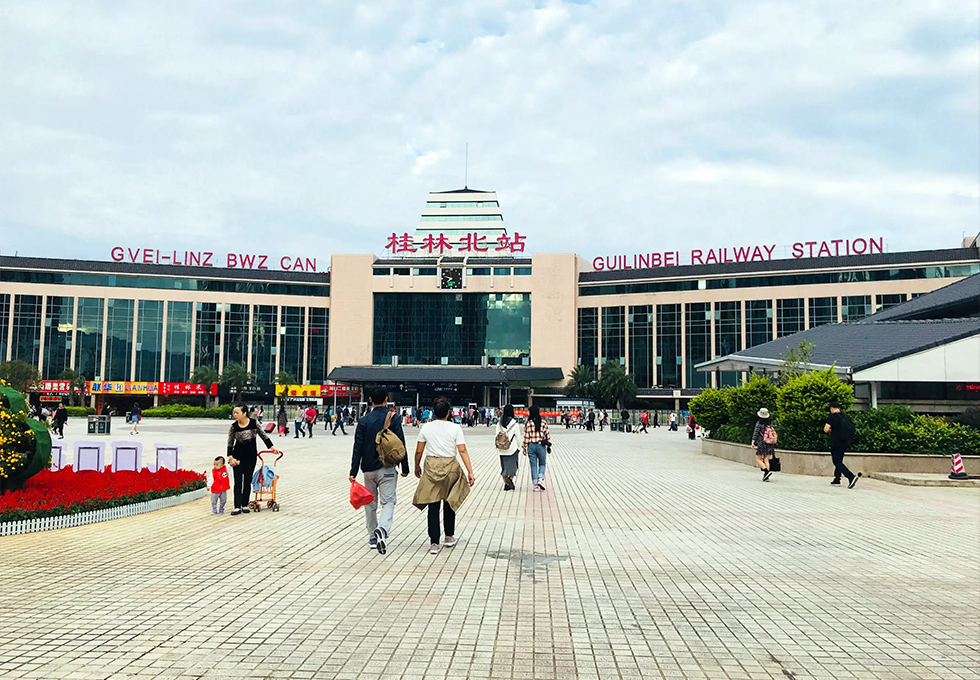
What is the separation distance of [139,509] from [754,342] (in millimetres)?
75436

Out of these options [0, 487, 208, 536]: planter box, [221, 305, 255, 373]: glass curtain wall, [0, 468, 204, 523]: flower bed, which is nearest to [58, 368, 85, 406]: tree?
[221, 305, 255, 373]: glass curtain wall

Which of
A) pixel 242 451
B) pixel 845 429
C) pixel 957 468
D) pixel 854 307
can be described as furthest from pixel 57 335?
pixel 957 468

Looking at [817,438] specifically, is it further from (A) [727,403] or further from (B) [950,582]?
(B) [950,582]

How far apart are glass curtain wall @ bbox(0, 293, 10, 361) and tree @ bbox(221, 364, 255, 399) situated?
80.6 ft

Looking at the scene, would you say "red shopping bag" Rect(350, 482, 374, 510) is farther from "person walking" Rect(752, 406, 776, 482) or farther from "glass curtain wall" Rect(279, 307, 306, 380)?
"glass curtain wall" Rect(279, 307, 306, 380)

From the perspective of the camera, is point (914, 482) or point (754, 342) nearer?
point (914, 482)

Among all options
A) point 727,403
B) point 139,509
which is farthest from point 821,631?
point 727,403

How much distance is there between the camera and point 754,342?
78.3 metres

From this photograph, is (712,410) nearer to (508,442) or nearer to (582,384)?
Answer: (508,442)

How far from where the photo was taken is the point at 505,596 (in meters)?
6.55

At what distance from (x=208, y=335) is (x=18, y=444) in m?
79.5

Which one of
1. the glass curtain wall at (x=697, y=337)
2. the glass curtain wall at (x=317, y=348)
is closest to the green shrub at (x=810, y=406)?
the glass curtain wall at (x=697, y=337)

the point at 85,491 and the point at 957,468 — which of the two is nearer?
the point at 85,491

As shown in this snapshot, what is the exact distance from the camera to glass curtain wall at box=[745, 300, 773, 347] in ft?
253
